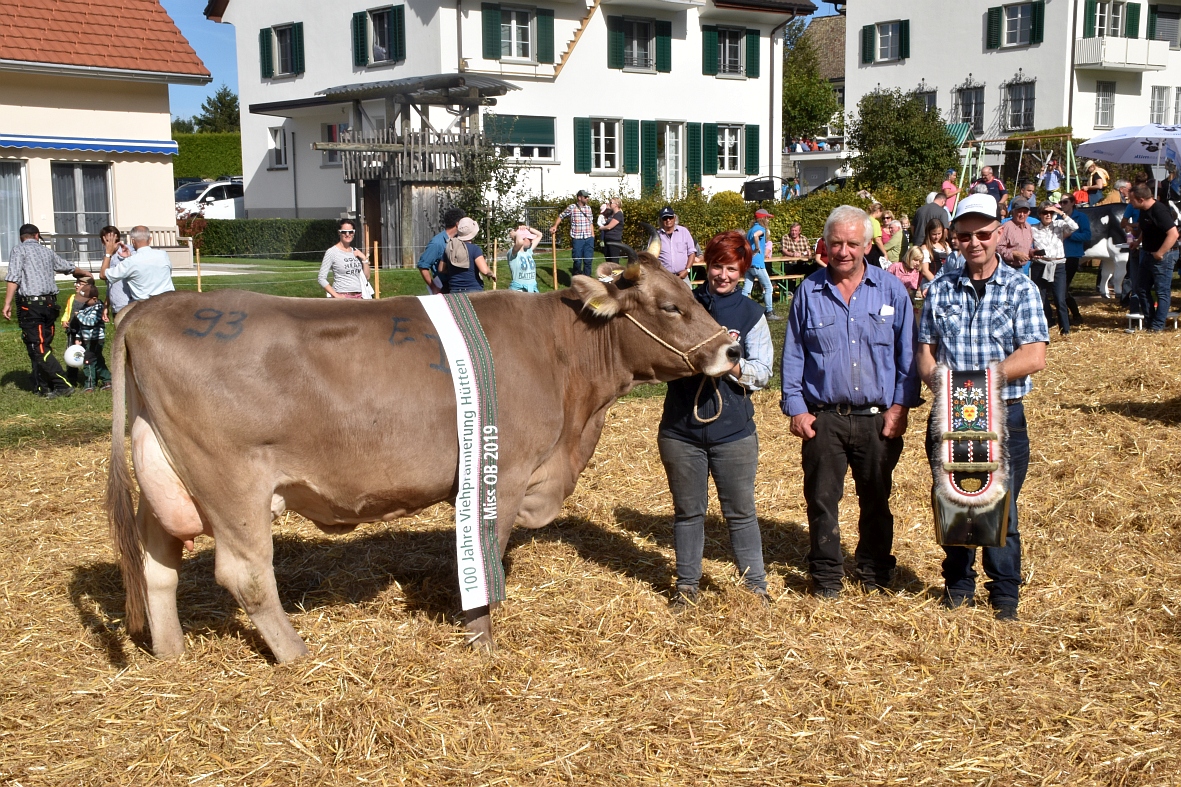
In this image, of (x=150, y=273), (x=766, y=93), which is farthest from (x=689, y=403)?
(x=766, y=93)

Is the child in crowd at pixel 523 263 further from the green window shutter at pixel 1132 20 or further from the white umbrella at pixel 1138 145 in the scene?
the green window shutter at pixel 1132 20

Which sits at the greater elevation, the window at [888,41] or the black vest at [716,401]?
the window at [888,41]

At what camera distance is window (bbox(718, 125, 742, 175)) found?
33500 millimetres

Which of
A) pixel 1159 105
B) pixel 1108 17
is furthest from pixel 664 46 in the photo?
pixel 1159 105

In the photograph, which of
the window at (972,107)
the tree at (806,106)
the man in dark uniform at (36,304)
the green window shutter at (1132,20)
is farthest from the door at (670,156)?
the man in dark uniform at (36,304)

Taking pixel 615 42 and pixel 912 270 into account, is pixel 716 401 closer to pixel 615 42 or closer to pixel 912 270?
pixel 912 270

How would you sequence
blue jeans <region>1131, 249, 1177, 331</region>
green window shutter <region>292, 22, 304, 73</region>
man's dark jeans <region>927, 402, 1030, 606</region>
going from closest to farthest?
man's dark jeans <region>927, 402, 1030, 606</region> < blue jeans <region>1131, 249, 1177, 331</region> < green window shutter <region>292, 22, 304, 73</region>

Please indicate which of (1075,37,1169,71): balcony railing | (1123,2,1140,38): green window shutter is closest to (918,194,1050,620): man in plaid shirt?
(1075,37,1169,71): balcony railing

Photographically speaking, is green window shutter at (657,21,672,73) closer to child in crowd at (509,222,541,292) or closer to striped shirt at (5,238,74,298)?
child in crowd at (509,222,541,292)

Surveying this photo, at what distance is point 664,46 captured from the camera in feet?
103

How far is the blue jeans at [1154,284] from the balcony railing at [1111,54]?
26430mm

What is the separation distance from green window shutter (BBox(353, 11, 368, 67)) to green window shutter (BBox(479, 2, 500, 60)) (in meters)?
3.42

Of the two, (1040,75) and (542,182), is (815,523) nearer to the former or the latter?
(542,182)

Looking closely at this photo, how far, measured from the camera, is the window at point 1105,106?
127ft
